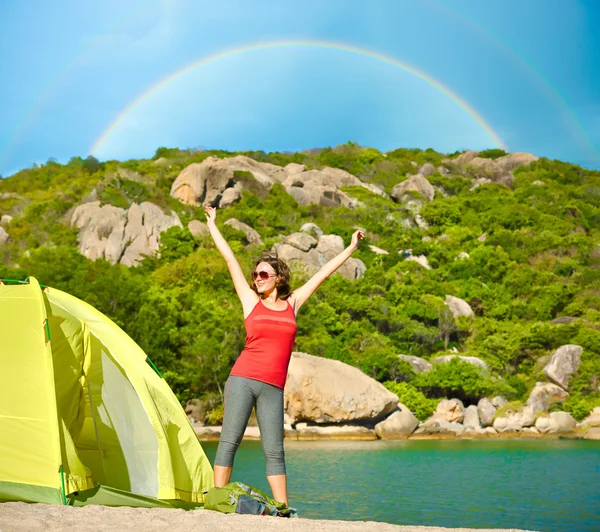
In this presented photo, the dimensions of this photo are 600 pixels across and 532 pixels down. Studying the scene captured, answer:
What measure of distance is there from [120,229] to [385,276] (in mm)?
20934

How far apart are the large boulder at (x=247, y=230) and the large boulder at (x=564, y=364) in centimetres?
2560

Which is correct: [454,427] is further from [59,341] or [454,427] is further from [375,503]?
[59,341]

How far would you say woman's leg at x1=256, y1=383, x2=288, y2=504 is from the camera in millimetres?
5105

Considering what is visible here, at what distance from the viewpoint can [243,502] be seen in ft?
16.7

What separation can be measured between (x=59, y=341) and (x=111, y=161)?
A: 76.2 meters

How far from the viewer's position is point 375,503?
1143 centimetres

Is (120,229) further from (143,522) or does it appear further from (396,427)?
(143,522)

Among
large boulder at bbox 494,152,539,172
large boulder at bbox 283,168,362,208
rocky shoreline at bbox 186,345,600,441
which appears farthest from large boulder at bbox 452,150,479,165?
rocky shoreline at bbox 186,345,600,441

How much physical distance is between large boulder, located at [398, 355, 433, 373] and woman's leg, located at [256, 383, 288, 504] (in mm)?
33169

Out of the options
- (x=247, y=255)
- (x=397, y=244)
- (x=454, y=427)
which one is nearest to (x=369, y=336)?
(x=454, y=427)

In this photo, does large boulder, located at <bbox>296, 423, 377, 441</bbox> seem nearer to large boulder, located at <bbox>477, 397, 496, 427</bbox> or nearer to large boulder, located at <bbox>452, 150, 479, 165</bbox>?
large boulder, located at <bbox>477, 397, 496, 427</bbox>

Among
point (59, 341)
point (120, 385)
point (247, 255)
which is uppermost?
point (247, 255)

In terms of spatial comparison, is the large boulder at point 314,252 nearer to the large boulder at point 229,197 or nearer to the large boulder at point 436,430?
the large boulder at point 229,197

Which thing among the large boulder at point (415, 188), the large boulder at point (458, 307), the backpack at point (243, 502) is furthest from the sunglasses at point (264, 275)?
the large boulder at point (415, 188)
